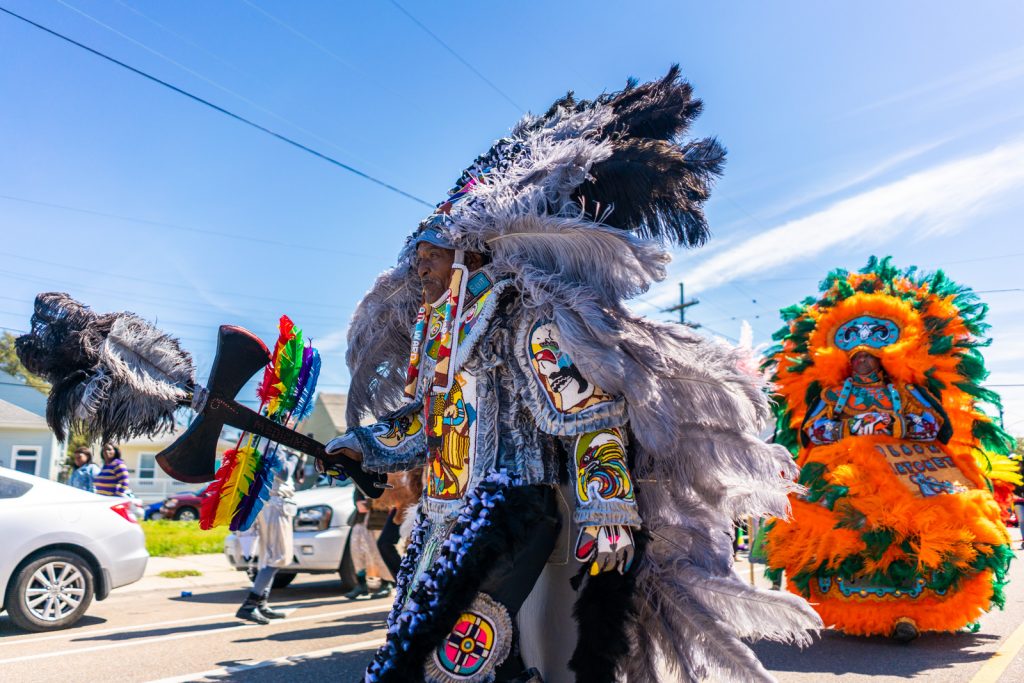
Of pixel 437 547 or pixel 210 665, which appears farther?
pixel 210 665

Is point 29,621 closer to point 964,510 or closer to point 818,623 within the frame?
point 818,623

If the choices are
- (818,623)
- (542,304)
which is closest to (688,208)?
(542,304)

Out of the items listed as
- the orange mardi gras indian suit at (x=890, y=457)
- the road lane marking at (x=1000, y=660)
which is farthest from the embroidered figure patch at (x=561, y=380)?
A: the orange mardi gras indian suit at (x=890, y=457)

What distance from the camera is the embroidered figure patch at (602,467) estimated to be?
2566mm

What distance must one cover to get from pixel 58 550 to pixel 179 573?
152 inches

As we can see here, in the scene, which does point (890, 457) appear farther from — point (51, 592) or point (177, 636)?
point (51, 592)

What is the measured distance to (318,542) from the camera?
9.33 m

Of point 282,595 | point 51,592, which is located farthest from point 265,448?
point 282,595

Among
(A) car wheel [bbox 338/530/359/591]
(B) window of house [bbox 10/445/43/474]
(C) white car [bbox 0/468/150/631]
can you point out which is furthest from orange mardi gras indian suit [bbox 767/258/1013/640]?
(B) window of house [bbox 10/445/43/474]

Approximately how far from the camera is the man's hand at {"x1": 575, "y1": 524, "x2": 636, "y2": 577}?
251cm

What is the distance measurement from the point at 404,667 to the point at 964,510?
15.2 ft

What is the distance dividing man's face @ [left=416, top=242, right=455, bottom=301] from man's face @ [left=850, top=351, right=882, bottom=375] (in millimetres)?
4234

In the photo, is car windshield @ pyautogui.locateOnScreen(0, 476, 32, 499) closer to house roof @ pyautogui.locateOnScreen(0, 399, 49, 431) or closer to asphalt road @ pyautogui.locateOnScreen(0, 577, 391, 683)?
asphalt road @ pyautogui.locateOnScreen(0, 577, 391, 683)

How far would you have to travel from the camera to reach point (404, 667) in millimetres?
2391
